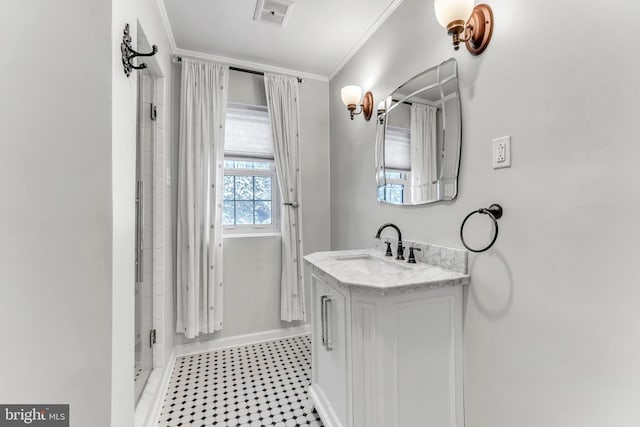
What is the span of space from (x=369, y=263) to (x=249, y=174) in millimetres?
1487

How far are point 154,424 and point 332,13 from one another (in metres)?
2.79

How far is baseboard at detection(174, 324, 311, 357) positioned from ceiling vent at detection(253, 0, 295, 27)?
8.53ft

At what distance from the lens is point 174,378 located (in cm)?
193

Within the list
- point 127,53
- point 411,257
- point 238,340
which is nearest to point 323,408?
point 411,257

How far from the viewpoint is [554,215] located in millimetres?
915

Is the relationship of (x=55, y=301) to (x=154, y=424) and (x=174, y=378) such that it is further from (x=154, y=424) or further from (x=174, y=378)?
(x=174, y=378)

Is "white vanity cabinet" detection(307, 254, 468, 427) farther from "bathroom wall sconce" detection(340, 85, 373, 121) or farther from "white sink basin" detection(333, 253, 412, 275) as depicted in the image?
"bathroom wall sconce" detection(340, 85, 373, 121)

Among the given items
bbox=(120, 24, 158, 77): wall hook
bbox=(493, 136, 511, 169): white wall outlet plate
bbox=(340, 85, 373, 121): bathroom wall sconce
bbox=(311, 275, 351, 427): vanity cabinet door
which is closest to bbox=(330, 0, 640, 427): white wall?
bbox=(493, 136, 511, 169): white wall outlet plate

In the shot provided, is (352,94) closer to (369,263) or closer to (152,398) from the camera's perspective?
(369,263)

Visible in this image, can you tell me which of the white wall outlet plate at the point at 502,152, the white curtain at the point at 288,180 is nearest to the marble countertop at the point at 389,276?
the white wall outlet plate at the point at 502,152

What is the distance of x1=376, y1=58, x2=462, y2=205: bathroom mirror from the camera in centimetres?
131

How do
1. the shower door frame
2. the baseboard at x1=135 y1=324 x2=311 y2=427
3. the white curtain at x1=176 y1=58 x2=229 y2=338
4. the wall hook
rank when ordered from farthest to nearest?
the white curtain at x1=176 y1=58 x2=229 y2=338, the shower door frame, the baseboard at x1=135 y1=324 x2=311 y2=427, the wall hook

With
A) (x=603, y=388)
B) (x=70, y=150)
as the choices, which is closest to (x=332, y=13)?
(x=70, y=150)


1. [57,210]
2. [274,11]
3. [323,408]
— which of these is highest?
[274,11]
